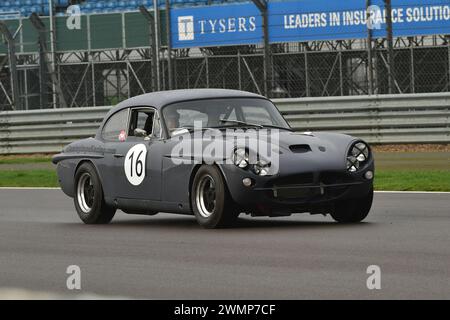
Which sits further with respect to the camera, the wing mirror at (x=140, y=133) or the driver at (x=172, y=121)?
the wing mirror at (x=140, y=133)

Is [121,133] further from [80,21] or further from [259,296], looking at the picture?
[80,21]

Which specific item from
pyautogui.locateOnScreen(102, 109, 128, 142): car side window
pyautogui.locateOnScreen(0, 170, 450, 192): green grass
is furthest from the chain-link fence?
pyautogui.locateOnScreen(102, 109, 128, 142): car side window

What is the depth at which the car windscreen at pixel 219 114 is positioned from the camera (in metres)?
11.6

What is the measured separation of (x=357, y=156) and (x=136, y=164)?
207cm

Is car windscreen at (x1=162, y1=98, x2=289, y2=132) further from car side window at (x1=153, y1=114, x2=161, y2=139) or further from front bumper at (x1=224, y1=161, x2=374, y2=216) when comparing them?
front bumper at (x1=224, y1=161, x2=374, y2=216)

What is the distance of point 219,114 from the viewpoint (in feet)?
38.2

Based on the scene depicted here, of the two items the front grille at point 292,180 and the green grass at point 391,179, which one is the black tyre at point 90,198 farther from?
the green grass at point 391,179

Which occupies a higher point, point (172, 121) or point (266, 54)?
point (266, 54)

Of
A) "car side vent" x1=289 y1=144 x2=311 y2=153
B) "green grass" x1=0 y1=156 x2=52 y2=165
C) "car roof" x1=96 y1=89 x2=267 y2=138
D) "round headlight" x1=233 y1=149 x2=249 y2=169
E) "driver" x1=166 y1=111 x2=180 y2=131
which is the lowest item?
"green grass" x1=0 y1=156 x2=52 y2=165

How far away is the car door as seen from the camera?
37.3 feet

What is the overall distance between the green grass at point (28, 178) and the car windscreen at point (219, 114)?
A: 6.74 metres

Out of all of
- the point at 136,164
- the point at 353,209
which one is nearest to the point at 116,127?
the point at 136,164

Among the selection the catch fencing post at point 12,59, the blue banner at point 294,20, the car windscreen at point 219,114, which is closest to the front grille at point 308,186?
the car windscreen at point 219,114

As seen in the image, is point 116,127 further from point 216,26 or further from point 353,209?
point 216,26
